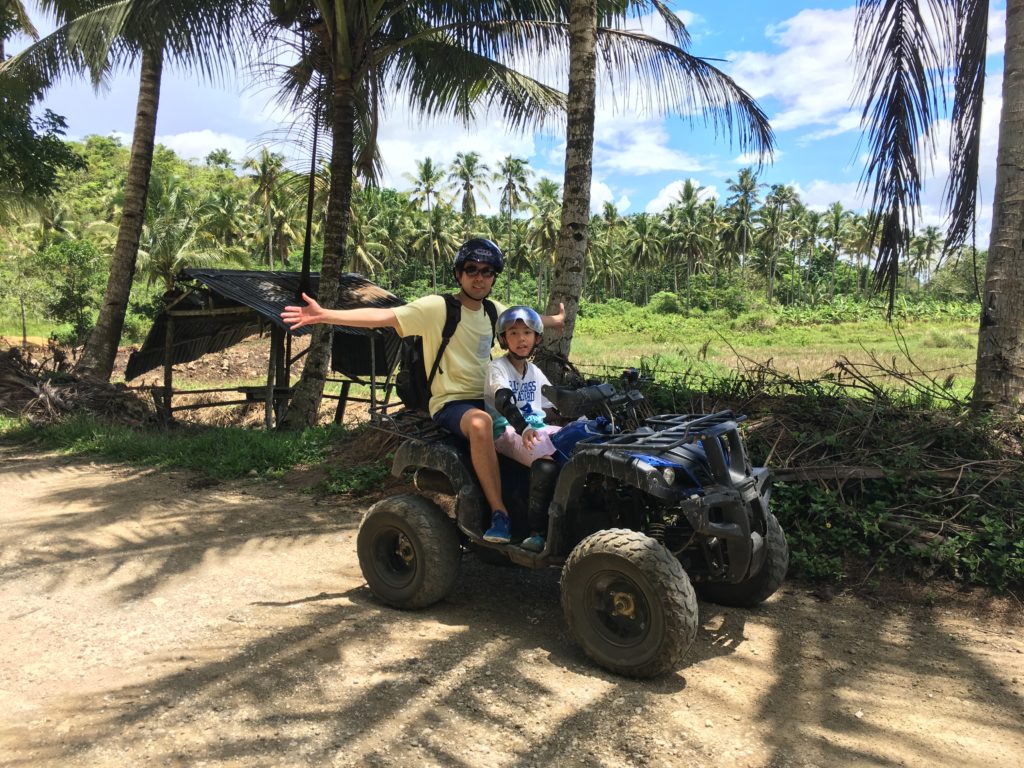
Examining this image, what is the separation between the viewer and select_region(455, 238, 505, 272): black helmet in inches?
154

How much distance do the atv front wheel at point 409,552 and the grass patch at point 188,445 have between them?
369 cm

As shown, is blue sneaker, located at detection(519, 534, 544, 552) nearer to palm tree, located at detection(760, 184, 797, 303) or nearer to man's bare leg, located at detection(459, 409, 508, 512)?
man's bare leg, located at detection(459, 409, 508, 512)

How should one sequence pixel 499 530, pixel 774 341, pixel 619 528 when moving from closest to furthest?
pixel 619 528, pixel 499 530, pixel 774 341

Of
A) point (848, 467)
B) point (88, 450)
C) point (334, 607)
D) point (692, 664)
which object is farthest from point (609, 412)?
point (88, 450)

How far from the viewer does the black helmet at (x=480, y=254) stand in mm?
3916

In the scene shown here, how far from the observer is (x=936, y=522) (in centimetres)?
455

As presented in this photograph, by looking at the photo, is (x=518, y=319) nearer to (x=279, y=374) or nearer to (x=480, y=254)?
(x=480, y=254)

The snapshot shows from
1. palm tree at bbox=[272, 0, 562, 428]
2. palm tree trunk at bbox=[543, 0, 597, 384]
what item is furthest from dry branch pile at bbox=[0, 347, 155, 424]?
palm tree trunk at bbox=[543, 0, 597, 384]

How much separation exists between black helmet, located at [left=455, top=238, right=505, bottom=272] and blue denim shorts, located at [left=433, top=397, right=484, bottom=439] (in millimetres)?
744

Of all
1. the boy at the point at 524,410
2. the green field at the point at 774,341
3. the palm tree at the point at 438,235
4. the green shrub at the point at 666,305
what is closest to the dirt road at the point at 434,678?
the boy at the point at 524,410

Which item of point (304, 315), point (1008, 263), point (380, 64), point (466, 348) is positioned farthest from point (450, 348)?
point (380, 64)

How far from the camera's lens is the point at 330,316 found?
3.59 metres

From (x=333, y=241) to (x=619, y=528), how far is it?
7.14 m

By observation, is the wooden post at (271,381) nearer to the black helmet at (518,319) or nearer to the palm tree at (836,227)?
the black helmet at (518,319)
